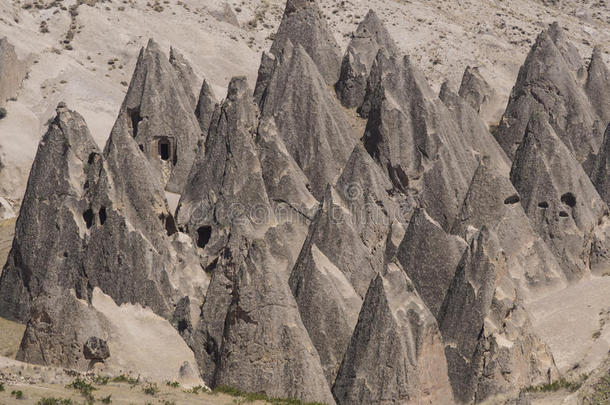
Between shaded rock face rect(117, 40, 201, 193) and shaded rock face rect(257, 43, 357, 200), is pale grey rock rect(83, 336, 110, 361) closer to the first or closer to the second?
shaded rock face rect(257, 43, 357, 200)

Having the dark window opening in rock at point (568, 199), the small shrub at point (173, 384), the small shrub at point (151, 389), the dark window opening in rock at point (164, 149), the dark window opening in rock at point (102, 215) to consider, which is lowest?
the dark window opening in rock at point (164, 149)

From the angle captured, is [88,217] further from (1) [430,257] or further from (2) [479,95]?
(2) [479,95]

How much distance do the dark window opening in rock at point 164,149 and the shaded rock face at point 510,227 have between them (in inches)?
433

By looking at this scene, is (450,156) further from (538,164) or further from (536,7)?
(536,7)

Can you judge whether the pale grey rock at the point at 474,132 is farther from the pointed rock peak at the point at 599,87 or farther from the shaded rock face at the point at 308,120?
the pointed rock peak at the point at 599,87

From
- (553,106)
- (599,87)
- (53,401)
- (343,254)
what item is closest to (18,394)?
(53,401)

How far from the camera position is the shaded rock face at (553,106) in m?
40.9

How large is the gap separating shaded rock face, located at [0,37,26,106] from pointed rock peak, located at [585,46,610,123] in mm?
25064

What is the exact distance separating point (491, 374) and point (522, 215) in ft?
30.6

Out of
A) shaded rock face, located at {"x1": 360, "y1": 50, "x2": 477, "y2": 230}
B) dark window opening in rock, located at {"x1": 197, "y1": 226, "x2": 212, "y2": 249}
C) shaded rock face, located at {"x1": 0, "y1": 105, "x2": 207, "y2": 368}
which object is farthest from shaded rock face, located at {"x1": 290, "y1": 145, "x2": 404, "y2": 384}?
dark window opening in rock, located at {"x1": 197, "y1": 226, "x2": 212, "y2": 249}

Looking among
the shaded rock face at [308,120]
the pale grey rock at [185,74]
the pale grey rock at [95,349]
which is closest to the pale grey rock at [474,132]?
the shaded rock face at [308,120]

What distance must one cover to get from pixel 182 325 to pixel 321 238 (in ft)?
15.9

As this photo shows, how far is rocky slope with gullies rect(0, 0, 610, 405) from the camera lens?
75.7 ft

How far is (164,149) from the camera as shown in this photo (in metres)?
37.5
